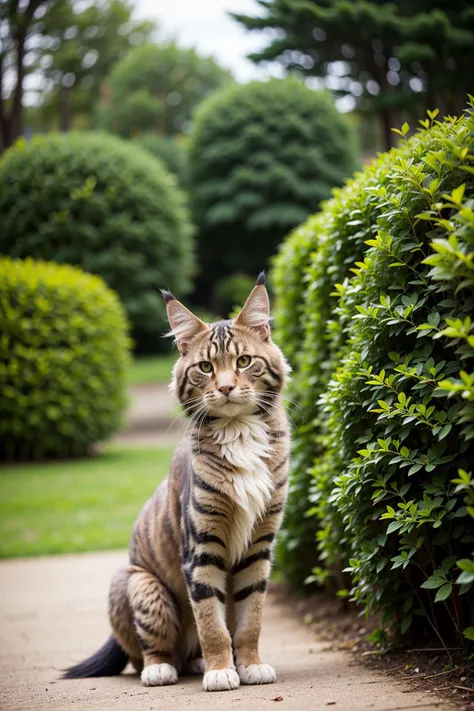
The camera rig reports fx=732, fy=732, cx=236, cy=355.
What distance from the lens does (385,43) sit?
1177 cm

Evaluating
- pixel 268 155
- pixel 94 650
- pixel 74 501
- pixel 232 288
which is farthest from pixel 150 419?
pixel 94 650

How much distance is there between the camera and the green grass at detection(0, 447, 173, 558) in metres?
8.21

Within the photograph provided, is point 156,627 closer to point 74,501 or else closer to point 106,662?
point 106,662

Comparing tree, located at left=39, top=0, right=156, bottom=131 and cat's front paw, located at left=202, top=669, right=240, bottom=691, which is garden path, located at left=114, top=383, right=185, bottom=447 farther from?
tree, located at left=39, top=0, right=156, bottom=131

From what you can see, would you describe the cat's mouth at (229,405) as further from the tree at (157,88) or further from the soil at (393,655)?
the tree at (157,88)

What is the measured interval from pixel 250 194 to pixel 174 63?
15.6 meters

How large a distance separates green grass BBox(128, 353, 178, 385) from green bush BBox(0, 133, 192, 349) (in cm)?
345

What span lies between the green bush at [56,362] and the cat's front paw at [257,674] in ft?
30.2

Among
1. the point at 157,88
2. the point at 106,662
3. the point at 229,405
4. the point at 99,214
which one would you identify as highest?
the point at 157,88

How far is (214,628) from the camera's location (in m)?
3.47

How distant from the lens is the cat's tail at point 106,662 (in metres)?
4.17

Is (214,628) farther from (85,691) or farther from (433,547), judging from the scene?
(433,547)

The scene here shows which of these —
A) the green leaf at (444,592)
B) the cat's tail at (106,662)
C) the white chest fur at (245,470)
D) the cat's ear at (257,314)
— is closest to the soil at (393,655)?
the green leaf at (444,592)

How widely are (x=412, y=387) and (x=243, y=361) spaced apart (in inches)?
36.8
